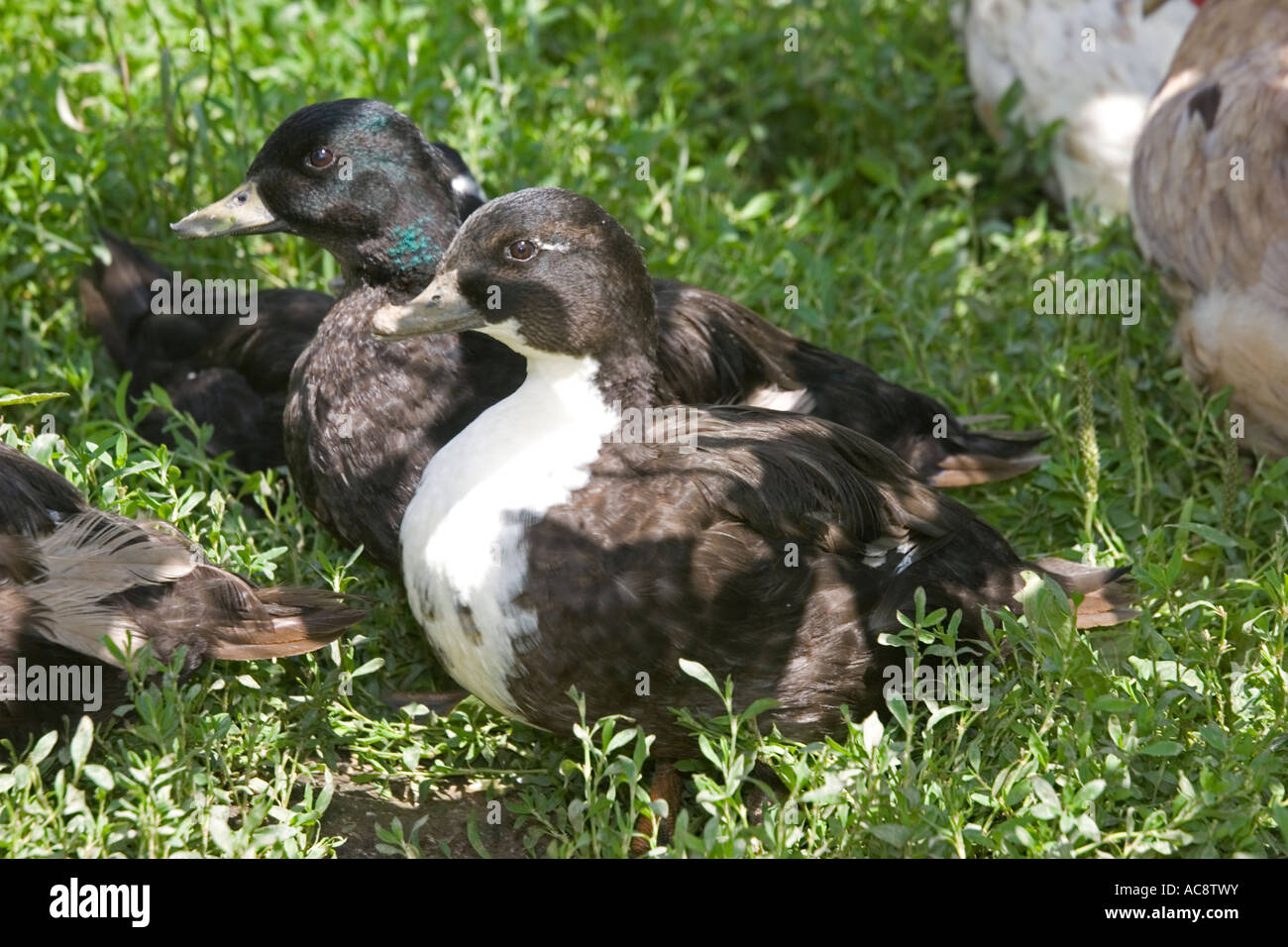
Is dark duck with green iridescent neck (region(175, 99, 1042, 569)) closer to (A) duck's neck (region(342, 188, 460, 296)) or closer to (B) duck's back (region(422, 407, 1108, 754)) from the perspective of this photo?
(A) duck's neck (region(342, 188, 460, 296))

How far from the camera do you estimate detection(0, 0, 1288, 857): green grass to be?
326 centimetres

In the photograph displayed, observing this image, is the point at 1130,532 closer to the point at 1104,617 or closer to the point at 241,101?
the point at 1104,617

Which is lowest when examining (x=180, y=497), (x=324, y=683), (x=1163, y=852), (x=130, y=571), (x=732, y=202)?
(x=1163, y=852)

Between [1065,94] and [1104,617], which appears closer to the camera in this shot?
[1104,617]

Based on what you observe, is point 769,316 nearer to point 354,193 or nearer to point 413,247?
point 413,247

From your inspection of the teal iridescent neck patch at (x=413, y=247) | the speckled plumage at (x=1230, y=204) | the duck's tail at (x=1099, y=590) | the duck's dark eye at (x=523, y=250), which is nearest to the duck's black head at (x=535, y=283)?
the duck's dark eye at (x=523, y=250)

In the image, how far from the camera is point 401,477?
157 inches

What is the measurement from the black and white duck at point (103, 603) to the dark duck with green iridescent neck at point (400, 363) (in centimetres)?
41

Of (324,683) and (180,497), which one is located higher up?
(180,497)

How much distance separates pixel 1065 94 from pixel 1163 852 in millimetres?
3505

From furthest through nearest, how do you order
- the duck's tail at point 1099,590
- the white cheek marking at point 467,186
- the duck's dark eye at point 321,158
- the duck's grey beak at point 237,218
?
1. the white cheek marking at point 467,186
2. the duck's grey beak at point 237,218
3. the duck's dark eye at point 321,158
4. the duck's tail at point 1099,590

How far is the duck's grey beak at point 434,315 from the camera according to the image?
3.58 meters

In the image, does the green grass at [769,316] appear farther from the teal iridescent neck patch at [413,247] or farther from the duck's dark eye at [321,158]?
the duck's dark eye at [321,158]
